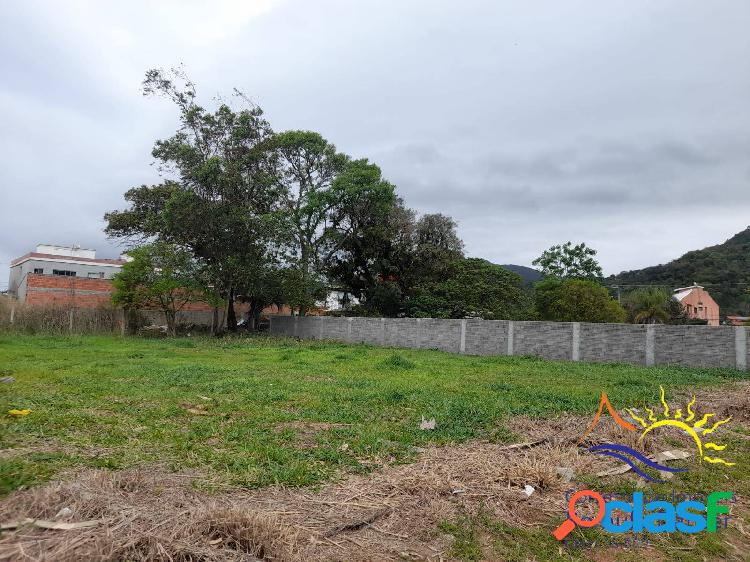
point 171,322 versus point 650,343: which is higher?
point 650,343

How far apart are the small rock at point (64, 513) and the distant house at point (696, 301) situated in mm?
49196

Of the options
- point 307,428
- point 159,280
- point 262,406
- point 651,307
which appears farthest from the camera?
point 651,307

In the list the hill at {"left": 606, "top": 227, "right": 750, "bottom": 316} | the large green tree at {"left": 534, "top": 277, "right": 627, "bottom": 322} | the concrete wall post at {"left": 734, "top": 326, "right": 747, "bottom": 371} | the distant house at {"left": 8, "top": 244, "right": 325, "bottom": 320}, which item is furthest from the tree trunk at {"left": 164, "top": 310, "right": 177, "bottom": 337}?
the hill at {"left": 606, "top": 227, "right": 750, "bottom": 316}

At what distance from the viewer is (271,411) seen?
6.52 metres

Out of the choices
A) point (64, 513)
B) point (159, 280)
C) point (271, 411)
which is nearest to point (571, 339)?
point (271, 411)

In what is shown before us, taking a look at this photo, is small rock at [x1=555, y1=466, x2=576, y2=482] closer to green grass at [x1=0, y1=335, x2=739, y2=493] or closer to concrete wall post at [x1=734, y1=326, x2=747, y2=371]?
green grass at [x1=0, y1=335, x2=739, y2=493]

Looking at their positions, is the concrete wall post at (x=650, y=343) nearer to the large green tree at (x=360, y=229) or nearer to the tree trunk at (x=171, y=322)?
the large green tree at (x=360, y=229)

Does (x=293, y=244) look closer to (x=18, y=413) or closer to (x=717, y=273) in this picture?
(x=18, y=413)

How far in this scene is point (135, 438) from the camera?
4941mm

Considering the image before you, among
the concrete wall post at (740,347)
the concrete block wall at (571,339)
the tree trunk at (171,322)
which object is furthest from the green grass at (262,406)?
the tree trunk at (171,322)

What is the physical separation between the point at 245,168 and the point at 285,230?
3836mm

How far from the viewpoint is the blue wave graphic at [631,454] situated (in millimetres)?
4246

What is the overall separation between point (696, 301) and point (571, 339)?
35787mm

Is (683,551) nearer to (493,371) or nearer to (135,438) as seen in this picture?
(135,438)
